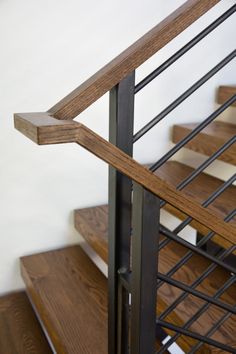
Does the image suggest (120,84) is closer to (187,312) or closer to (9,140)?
(187,312)

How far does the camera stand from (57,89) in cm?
159

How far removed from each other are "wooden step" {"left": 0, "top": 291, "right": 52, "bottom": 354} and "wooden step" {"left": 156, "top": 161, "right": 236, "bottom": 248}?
676 millimetres

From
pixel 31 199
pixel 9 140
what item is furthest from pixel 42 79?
pixel 31 199

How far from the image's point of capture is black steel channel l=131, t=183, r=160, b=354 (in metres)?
0.65

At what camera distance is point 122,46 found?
1.66 meters

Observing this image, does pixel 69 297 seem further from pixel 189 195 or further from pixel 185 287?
pixel 185 287

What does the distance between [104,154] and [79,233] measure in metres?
1.16

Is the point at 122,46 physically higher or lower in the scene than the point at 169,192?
higher

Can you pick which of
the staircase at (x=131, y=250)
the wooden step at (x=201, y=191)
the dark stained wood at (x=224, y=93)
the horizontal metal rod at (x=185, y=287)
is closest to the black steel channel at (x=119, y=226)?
the staircase at (x=131, y=250)

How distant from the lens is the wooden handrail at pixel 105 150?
0.53m

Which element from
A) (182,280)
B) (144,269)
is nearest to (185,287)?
(144,269)

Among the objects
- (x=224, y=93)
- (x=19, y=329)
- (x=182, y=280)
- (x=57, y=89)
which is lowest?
(x=182, y=280)

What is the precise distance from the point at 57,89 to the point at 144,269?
1.09 m

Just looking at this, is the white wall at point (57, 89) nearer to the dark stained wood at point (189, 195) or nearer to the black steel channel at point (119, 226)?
the dark stained wood at point (189, 195)
